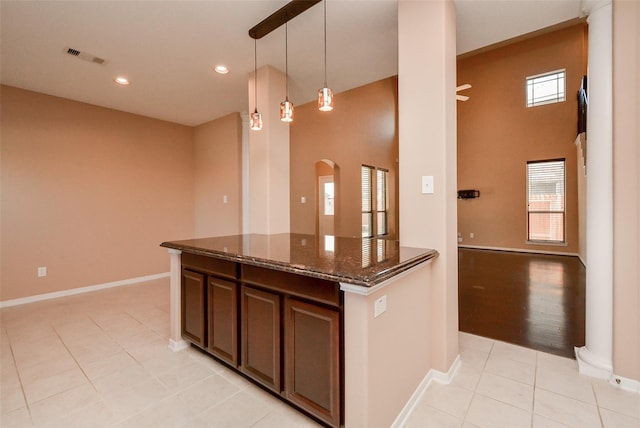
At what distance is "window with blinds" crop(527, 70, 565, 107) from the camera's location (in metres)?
7.20

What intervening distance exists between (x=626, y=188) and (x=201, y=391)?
9.90 feet

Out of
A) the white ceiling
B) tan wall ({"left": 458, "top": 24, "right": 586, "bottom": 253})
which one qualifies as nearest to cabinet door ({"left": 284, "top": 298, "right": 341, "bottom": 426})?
the white ceiling

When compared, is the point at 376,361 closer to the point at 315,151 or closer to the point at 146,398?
the point at 146,398

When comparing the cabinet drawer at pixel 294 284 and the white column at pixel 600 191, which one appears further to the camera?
the white column at pixel 600 191

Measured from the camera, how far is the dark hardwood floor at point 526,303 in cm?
259

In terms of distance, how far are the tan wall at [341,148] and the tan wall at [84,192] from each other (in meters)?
2.42

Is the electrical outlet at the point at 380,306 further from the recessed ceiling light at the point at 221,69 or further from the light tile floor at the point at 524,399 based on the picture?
the recessed ceiling light at the point at 221,69

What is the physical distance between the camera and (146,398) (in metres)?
1.80

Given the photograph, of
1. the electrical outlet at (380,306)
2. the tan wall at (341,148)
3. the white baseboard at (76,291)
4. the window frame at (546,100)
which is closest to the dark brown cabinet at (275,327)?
the electrical outlet at (380,306)

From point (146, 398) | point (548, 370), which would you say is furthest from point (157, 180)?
point (548, 370)

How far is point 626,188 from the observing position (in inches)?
73.2

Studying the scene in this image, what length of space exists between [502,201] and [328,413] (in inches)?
324

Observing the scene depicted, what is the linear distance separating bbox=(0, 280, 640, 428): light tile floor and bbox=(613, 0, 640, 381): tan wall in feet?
1.10

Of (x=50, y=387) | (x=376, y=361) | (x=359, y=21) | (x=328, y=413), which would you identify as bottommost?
(x=50, y=387)
